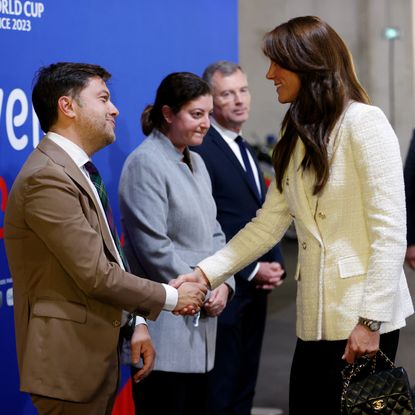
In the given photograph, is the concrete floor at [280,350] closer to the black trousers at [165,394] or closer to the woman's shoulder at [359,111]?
the black trousers at [165,394]

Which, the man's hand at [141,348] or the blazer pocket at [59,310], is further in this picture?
the man's hand at [141,348]

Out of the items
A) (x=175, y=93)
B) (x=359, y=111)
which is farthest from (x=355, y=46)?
(x=359, y=111)

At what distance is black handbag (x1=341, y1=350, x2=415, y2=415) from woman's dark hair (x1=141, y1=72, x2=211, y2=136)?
4.83ft

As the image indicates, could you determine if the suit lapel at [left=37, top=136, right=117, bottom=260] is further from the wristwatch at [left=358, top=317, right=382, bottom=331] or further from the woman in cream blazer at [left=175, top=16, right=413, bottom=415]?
the wristwatch at [left=358, top=317, right=382, bottom=331]

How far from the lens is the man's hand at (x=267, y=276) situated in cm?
398

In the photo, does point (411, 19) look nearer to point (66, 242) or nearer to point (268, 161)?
point (268, 161)

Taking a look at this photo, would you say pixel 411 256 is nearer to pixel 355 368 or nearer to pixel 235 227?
pixel 235 227

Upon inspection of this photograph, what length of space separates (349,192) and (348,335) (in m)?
0.39

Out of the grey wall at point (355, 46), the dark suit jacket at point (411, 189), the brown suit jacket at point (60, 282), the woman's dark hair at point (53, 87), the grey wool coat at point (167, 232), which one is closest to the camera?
the brown suit jacket at point (60, 282)

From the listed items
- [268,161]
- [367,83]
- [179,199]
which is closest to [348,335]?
[179,199]

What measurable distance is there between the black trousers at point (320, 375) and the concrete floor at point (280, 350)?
2.09 metres

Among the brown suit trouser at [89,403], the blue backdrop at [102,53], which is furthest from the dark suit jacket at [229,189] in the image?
the brown suit trouser at [89,403]

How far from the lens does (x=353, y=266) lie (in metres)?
2.30

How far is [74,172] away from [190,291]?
1.98 ft
